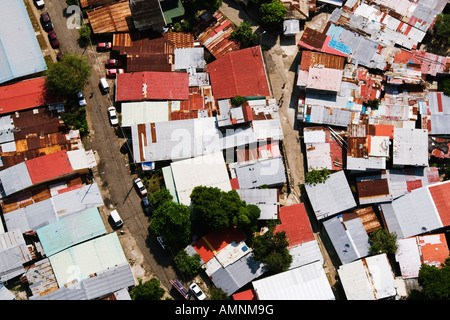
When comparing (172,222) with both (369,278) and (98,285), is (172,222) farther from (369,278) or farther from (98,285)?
(369,278)

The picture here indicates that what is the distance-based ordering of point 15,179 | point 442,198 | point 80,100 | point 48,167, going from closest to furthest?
point 15,179
point 48,167
point 442,198
point 80,100

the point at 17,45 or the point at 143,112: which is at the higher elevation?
the point at 17,45

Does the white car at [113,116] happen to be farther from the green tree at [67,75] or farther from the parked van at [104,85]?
the green tree at [67,75]

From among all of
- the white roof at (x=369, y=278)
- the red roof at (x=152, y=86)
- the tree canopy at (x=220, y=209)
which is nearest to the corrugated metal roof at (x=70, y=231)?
the tree canopy at (x=220, y=209)

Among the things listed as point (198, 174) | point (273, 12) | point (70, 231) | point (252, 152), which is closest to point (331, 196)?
point (252, 152)

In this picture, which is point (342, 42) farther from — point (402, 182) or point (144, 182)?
point (144, 182)

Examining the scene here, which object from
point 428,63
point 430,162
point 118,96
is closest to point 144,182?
point 118,96
